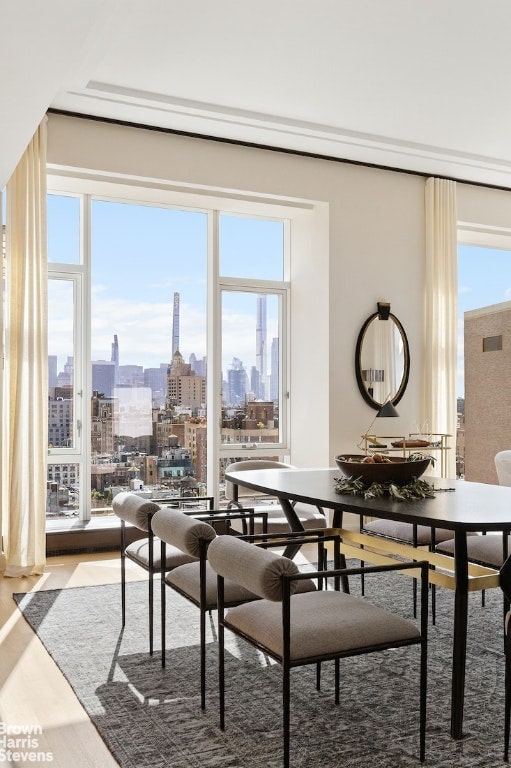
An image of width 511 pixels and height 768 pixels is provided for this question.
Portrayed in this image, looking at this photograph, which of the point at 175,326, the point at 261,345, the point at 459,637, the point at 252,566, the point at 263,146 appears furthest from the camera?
the point at 261,345

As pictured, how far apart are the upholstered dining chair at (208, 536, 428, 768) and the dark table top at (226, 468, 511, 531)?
0.27 m

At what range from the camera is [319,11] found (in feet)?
13.3

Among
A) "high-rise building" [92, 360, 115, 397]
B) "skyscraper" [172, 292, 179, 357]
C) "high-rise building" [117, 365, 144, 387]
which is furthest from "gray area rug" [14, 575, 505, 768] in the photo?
"skyscraper" [172, 292, 179, 357]

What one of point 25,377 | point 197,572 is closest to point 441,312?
point 25,377

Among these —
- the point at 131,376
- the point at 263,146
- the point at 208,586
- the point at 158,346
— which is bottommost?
the point at 208,586

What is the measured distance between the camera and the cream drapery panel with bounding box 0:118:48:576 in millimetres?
5012

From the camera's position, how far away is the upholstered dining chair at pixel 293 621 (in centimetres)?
217

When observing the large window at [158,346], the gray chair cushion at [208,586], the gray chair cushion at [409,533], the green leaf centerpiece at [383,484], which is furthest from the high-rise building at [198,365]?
the gray chair cushion at [208,586]

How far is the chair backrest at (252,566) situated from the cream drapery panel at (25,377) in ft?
9.69

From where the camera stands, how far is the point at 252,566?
7.29 feet

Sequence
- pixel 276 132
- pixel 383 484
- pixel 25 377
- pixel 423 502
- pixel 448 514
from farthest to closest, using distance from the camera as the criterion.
A: pixel 276 132
pixel 25 377
pixel 383 484
pixel 423 502
pixel 448 514

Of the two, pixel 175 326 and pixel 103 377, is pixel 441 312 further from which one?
pixel 103 377

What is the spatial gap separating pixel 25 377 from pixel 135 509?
217cm

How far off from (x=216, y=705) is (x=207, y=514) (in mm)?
1069
